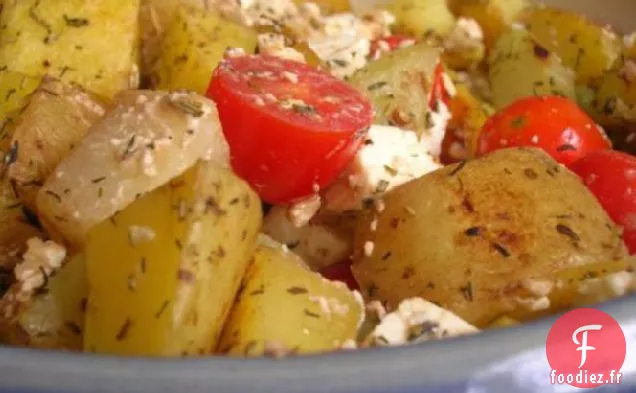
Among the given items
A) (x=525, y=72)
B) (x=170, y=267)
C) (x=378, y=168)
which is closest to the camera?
(x=170, y=267)

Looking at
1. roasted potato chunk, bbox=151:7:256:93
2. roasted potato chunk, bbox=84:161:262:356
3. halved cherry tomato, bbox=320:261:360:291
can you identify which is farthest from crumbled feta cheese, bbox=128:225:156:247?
roasted potato chunk, bbox=151:7:256:93

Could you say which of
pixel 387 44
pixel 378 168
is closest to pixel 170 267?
pixel 378 168

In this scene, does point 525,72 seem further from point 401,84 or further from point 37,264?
point 37,264

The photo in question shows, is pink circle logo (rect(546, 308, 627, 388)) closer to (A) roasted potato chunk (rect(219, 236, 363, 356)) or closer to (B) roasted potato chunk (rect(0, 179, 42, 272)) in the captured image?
(A) roasted potato chunk (rect(219, 236, 363, 356))

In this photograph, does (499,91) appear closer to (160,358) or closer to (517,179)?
(517,179)

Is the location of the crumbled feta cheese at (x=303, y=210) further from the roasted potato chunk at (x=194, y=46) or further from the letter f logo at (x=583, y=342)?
the letter f logo at (x=583, y=342)

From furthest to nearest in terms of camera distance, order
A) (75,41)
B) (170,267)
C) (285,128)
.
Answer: (75,41) → (285,128) → (170,267)
